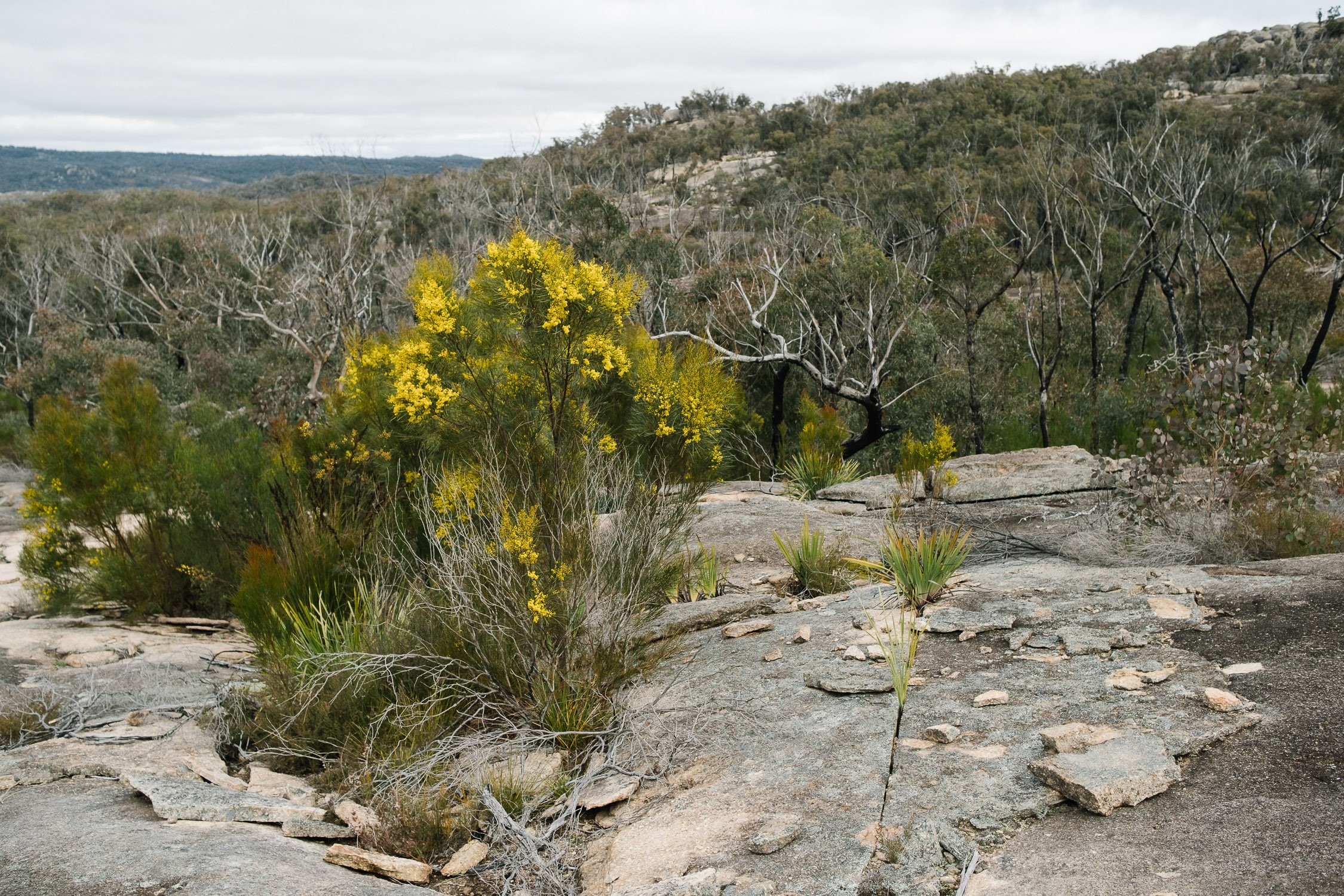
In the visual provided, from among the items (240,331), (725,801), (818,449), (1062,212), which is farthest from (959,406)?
(240,331)

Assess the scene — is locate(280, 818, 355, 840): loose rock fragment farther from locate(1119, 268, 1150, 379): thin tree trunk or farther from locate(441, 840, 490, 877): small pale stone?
locate(1119, 268, 1150, 379): thin tree trunk

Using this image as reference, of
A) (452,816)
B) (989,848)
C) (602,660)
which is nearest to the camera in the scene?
(989,848)

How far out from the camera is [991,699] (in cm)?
411

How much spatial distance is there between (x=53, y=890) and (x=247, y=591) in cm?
271

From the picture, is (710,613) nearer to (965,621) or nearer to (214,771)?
(965,621)

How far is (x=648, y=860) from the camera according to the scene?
3.53 m

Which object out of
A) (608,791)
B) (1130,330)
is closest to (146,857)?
(608,791)

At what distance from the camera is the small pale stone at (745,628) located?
561 cm

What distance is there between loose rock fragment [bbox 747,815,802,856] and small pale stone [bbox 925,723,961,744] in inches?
29.7

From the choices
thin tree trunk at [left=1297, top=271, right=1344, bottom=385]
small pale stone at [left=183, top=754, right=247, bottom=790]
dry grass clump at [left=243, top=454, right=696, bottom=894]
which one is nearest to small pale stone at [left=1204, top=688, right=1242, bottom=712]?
dry grass clump at [left=243, top=454, right=696, bottom=894]

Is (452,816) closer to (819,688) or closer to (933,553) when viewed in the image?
(819,688)

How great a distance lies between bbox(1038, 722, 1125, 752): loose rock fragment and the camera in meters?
3.56

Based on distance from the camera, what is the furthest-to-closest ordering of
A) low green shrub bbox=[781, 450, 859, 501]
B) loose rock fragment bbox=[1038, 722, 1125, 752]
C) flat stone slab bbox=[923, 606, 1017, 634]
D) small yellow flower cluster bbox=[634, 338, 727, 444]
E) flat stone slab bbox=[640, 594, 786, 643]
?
→ low green shrub bbox=[781, 450, 859, 501]
small yellow flower cluster bbox=[634, 338, 727, 444]
flat stone slab bbox=[640, 594, 786, 643]
flat stone slab bbox=[923, 606, 1017, 634]
loose rock fragment bbox=[1038, 722, 1125, 752]

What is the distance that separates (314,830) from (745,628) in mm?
2567
